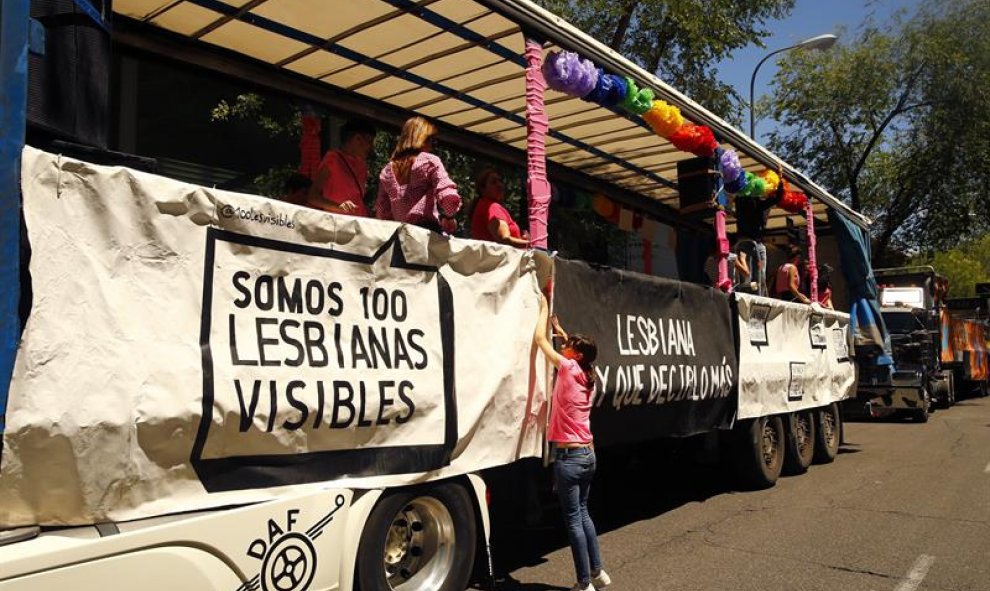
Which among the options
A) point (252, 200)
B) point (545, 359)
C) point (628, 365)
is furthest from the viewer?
point (628, 365)

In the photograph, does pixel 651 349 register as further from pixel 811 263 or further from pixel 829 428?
pixel 811 263

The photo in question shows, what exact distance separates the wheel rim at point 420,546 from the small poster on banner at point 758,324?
4.81 meters

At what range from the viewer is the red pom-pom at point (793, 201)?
10.4 m

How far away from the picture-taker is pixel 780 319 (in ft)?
29.4

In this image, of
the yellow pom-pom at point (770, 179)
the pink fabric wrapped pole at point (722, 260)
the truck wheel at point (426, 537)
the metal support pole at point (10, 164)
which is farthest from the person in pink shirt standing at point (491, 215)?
the yellow pom-pom at point (770, 179)

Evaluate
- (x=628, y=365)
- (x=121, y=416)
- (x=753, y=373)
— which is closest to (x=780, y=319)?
(x=753, y=373)

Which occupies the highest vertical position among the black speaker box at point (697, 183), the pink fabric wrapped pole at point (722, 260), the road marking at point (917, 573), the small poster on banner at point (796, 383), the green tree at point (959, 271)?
the green tree at point (959, 271)

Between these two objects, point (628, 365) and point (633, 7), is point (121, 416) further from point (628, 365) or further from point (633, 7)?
point (633, 7)

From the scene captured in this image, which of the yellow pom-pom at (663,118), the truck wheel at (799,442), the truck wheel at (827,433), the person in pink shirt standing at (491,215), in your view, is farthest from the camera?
the truck wheel at (827,433)

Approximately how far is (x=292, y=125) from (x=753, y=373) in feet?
22.9

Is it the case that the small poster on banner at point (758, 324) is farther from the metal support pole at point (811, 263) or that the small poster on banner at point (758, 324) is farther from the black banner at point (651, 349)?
the metal support pole at point (811, 263)

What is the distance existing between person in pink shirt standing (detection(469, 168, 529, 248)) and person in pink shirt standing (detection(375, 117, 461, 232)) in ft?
2.51

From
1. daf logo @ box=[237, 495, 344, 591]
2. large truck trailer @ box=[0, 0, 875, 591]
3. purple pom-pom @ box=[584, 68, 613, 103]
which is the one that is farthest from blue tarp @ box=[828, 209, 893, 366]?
daf logo @ box=[237, 495, 344, 591]

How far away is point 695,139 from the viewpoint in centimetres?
767
